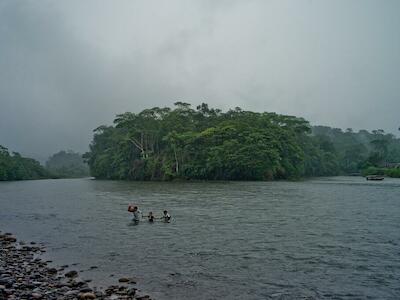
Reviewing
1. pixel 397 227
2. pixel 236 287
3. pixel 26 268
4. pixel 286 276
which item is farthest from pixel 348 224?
pixel 26 268

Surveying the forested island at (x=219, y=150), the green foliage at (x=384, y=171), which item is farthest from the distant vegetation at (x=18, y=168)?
the green foliage at (x=384, y=171)

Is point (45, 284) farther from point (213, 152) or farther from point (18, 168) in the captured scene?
point (18, 168)

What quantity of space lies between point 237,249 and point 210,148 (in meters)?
69.0

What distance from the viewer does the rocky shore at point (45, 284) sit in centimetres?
1101

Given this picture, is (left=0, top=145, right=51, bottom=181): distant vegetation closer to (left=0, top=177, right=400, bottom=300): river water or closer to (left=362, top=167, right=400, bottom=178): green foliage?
(left=0, top=177, right=400, bottom=300): river water

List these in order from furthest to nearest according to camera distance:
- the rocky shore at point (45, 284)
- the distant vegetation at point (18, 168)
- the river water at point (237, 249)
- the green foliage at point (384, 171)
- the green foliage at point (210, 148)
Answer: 1. the distant vegetation at point (18, 168)
2. the green foliage at point (384, 171)
3. the green foliage at point (210, 148)
4. the river water at point (237, 249)
5. the rocky shore at point (45, 284)

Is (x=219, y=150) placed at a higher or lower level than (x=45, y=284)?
higher

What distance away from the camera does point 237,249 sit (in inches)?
696

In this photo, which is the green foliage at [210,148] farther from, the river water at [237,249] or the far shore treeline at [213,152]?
the river water at [237,249]

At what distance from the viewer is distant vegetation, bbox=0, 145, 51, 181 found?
10275cm

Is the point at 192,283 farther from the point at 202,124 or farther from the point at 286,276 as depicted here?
the point at 202,124

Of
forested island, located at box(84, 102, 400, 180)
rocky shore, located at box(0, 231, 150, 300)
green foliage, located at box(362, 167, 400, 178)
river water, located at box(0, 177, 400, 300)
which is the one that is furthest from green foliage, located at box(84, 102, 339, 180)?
rocky shore, located at box(0, 231, 150, 300)

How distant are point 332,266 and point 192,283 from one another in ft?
18.3

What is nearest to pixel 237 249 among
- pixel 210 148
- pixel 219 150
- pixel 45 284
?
pixel 45 284
